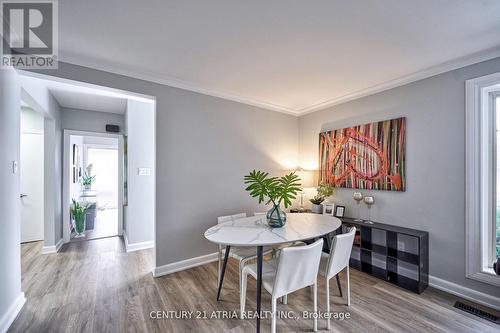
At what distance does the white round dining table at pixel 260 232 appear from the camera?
5.63ft

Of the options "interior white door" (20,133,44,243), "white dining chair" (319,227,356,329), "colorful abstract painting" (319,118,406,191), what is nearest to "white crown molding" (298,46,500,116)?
"colorful abstract painting" (319,118,406,191)

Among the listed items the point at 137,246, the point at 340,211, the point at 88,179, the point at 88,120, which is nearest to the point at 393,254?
the point at 340,211

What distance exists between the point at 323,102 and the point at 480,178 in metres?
2.16

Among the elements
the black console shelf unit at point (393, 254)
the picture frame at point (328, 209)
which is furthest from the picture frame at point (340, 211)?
the black console shelf unit at point (393, 254)

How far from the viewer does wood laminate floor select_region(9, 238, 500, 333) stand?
6.03 ft

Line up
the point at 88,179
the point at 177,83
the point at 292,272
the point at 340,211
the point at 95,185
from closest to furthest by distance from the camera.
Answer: the point at 292,272 → the point at 177,83 → the point at 340,211 → the point at 88,179 → the point at 95,185

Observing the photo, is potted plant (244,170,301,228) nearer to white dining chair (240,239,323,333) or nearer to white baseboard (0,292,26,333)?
white dining chair (240,239,323,333)

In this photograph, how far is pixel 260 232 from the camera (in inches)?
78.1

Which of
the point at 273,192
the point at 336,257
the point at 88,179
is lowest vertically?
the point at 336,257

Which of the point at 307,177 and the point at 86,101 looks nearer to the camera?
the point at 86,101

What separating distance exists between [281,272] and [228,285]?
1235 millimetres

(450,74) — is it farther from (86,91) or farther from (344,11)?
(86,91)

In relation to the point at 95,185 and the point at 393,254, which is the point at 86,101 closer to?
the point at 393,254

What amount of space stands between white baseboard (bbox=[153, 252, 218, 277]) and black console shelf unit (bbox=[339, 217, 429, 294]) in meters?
2.01
